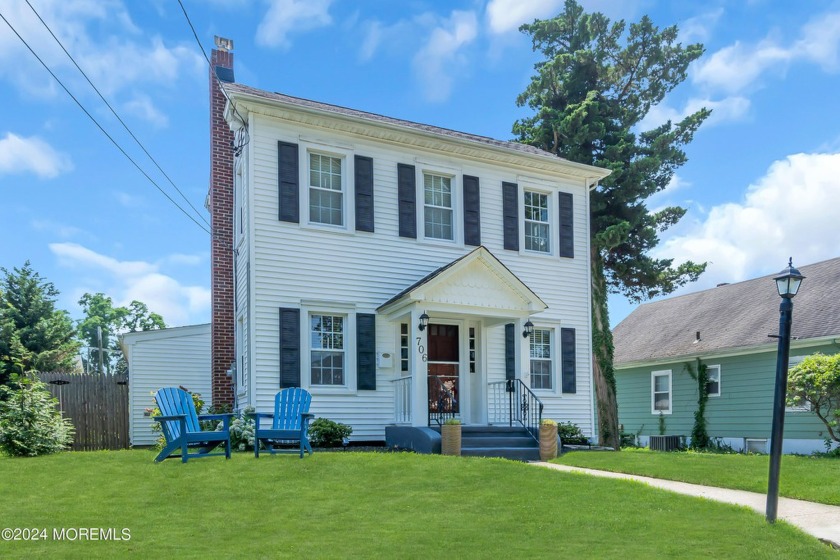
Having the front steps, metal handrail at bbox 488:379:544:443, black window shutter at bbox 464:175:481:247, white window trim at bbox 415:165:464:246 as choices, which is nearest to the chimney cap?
white window trim at bbox 415:165:464:246

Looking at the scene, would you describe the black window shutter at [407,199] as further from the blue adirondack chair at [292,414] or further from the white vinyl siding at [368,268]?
the blue adirondack chair at [292,414]

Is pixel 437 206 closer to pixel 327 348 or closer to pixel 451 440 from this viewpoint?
pixel 327 348

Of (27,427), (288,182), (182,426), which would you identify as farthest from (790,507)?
(27,427)

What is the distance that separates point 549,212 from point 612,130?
621 centimetres

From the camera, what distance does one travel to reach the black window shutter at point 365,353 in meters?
13.9

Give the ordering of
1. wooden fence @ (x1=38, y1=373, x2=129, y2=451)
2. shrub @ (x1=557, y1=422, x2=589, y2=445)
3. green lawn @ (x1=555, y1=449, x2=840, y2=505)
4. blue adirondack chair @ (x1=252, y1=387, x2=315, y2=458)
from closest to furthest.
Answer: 1. green lawn @ (x1=555, y1=449, x2=840, y2=505)
2. blue adirondack chair @ (x1=252, y1=387, x2=315, y2=458)
3. shrub @ (x1=557, y1=422, x2=589, y2=445)
4. wooden fence @ (x1=38, y1=373, x2=129, y2=451)

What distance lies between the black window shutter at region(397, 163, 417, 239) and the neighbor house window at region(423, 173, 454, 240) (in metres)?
0.36

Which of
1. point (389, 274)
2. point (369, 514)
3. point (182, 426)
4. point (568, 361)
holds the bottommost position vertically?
point (369, 514)

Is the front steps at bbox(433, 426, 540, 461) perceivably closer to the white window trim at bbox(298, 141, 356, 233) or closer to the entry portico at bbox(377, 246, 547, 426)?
the entry portico at bbox(377, 246, 547, 426)

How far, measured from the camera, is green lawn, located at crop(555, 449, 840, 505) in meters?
9.30

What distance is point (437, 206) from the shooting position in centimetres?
1535

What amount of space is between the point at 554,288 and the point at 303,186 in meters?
5.81

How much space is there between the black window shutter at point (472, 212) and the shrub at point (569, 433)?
13.1 feet

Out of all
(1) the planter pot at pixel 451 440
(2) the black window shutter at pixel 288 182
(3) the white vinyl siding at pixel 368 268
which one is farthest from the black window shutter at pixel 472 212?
(1) the planter pot at pixel 451 440
